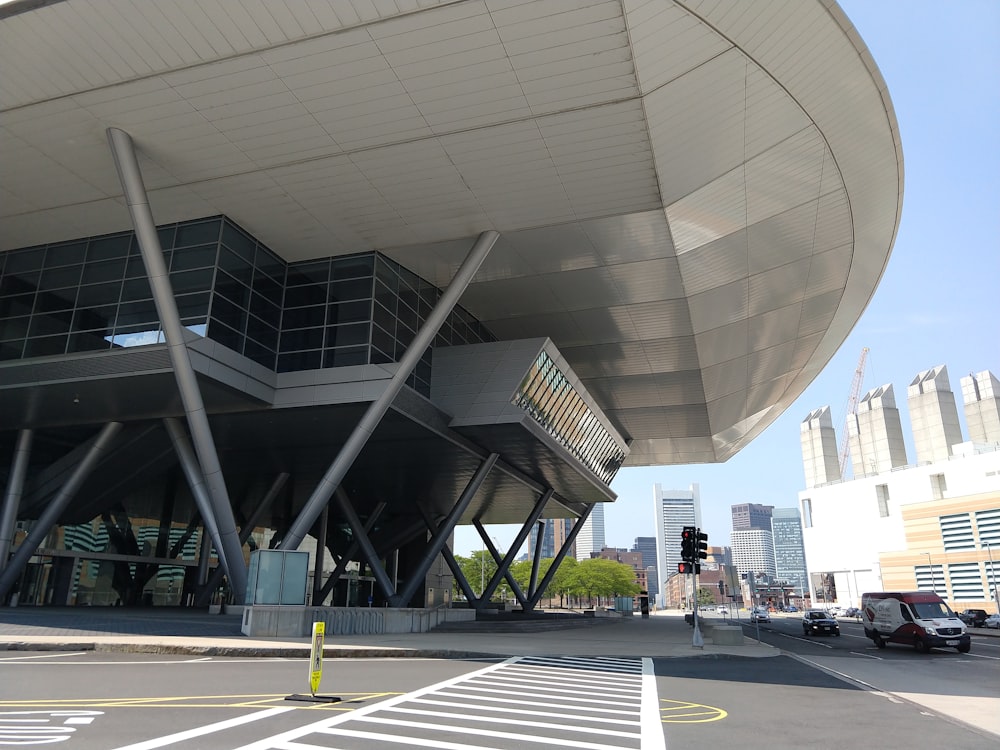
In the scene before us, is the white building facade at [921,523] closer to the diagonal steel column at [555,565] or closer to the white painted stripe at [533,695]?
the diagonal steel column at [555,565]

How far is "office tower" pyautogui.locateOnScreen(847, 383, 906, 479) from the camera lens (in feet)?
338

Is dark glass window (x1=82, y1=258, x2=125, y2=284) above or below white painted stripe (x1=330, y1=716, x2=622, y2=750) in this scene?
above

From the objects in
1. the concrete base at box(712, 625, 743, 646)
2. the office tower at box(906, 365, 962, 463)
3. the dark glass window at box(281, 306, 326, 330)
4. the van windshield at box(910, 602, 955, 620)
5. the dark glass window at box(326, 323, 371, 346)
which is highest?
the office tower at box(906, 365, 962, 463)

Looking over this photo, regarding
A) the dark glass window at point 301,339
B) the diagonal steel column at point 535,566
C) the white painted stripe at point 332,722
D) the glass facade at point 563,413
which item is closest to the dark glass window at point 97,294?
the dark glass window at point 301,339

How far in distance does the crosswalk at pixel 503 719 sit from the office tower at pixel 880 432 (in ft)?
346

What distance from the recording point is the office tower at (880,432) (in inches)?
4055

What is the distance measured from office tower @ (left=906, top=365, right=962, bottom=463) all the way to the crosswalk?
96425mm

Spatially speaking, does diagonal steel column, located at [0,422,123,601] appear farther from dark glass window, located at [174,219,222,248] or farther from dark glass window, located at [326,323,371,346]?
dark glass window, located at [326,323,371,346]

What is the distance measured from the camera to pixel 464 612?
30531 millimetres

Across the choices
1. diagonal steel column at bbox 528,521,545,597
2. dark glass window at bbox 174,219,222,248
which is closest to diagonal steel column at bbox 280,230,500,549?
dark glass window at bbox 174,219,222,248

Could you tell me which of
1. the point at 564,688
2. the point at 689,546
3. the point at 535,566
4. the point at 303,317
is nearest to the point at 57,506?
the point at 303,317

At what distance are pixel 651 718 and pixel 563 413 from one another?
2505 cm

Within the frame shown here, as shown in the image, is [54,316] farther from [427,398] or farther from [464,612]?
[464,612]

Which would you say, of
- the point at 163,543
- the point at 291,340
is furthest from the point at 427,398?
the point at 163,543
